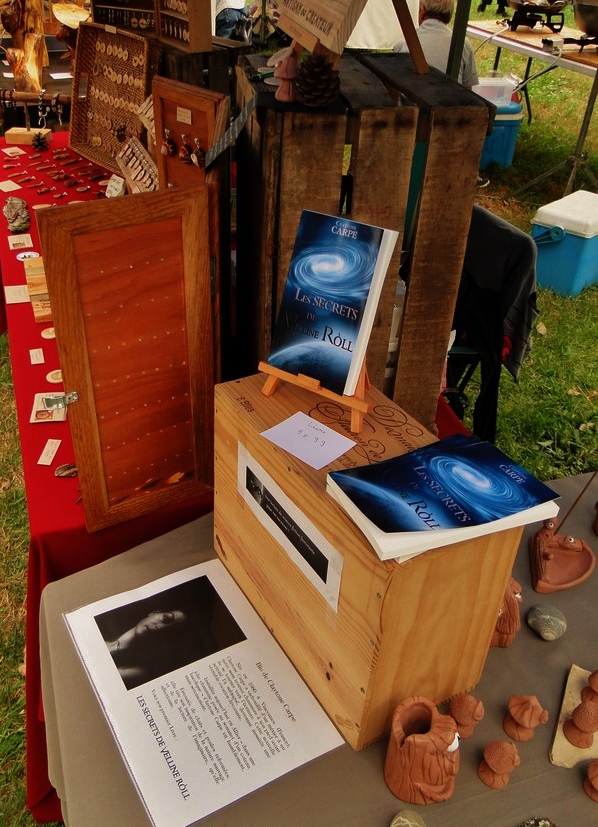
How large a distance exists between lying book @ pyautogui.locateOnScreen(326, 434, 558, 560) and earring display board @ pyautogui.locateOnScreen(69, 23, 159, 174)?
171 cm

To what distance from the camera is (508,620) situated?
3.42ft

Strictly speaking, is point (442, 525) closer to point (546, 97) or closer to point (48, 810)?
point (48, 810)

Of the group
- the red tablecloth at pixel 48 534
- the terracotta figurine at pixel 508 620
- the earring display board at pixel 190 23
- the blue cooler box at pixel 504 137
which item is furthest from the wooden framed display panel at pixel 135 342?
the blue cooler box at pixel 504 137

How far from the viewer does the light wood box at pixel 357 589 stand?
0.80 m

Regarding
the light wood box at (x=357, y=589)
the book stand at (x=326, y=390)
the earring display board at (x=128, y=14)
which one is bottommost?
the light wood box at (x=357, y=589)

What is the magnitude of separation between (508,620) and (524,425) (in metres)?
1.97


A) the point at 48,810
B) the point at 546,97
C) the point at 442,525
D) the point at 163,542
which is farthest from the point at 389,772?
the point at 546,97

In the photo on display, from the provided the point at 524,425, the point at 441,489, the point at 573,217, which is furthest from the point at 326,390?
the point at 573,217

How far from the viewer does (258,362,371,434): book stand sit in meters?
0.99

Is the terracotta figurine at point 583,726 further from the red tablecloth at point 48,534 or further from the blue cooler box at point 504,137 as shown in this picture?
the blue cooler box at point 504,137

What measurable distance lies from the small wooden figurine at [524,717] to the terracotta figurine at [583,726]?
0.04 metres

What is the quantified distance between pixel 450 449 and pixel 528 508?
14 centimetres

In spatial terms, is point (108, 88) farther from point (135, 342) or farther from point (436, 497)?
point (436, 497)

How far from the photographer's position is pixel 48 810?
1.45m
